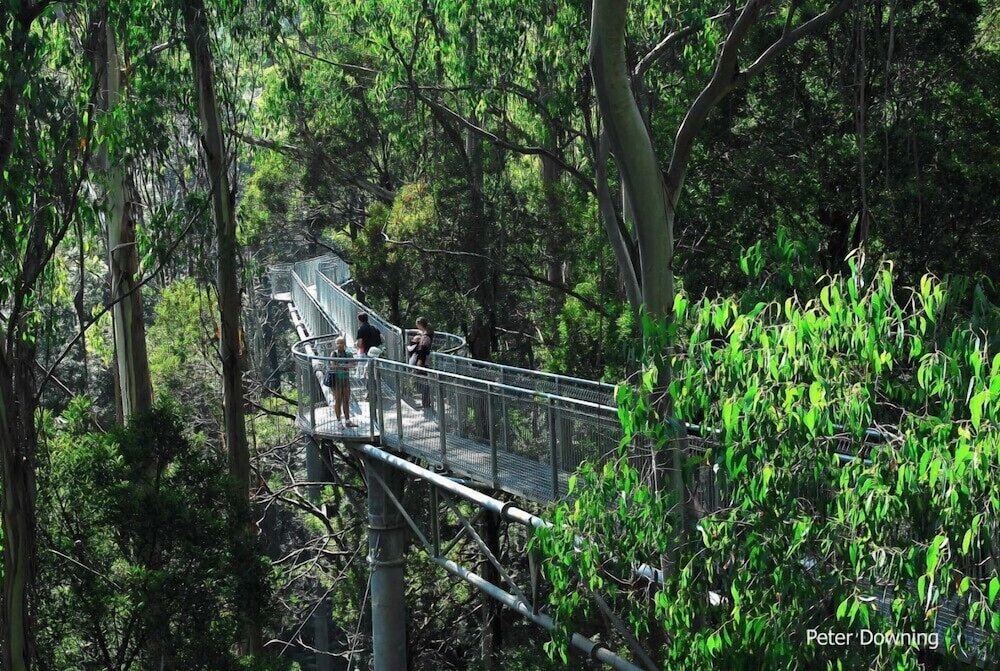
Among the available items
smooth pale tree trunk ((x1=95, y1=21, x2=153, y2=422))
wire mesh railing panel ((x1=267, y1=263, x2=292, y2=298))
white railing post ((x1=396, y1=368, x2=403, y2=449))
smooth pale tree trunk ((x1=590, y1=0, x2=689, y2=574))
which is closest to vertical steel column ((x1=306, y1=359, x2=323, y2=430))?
white railing post ((x1=396, y1=368, x2=403, y2=449))

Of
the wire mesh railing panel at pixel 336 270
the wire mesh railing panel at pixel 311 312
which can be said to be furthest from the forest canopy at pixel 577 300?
the wire mesh railing panel at pixel 336 270

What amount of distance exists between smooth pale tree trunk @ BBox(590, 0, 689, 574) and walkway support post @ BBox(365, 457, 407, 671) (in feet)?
24.9

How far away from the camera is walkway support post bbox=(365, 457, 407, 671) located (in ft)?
49.7

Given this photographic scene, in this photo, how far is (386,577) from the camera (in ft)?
50.2

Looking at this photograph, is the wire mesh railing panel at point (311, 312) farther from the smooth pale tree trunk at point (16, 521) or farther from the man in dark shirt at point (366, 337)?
the smooth pale tree trunk at point (16, 521)

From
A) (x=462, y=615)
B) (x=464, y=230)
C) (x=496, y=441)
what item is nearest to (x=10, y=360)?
(x=496, y=441)

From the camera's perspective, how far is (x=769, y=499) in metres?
4.80

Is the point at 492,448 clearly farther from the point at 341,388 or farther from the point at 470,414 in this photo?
the point at 341,388

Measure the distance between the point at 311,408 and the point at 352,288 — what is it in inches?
579

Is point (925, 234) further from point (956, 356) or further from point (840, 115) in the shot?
point (956, 356)

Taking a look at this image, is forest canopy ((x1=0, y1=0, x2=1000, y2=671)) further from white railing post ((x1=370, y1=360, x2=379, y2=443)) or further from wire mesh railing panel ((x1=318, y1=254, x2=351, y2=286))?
wire mesh railing panel ((x1=318, y1=254, x2=351, y2=286))

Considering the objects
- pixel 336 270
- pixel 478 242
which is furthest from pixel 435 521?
pixel 336 270

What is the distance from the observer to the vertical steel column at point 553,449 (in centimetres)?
976

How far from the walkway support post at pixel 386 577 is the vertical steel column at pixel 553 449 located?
553 centimetres
